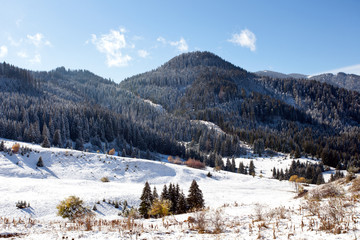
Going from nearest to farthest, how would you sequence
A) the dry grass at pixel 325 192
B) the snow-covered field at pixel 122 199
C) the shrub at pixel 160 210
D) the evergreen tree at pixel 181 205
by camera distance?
the snow-covered field at pixel 122 199
the dry grass at pixel 325 192
the shrub at pixel 160 210
the evergreen tree at pixel 181 205

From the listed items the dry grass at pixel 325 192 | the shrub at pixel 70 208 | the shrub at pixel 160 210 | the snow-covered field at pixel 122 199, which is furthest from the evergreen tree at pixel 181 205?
the dry grass at pixel 325 192

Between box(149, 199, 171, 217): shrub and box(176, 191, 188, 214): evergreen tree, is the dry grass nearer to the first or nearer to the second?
box(149, 199, 171, 217): shrub

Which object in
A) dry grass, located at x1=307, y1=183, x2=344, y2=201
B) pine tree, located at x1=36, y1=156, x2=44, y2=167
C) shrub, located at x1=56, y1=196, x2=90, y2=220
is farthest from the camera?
pine tree, located at x1=36, y1=156, x2=44, y2=167

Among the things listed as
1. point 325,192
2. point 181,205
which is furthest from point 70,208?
point 325,192

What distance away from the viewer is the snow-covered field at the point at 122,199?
8430mm

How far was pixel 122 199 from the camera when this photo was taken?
94.6 feet

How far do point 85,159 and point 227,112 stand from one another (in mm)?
163339

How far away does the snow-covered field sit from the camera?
8.43 metres

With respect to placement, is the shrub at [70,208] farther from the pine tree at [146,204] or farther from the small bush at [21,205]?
the pine tree at [146,204]

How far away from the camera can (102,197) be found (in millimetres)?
27906

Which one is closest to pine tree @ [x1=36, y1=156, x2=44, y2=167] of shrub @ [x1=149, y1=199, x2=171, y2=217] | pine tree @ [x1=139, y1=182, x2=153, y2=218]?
pine tree @ [x1=139, y1=182, x2=153, y2=218]

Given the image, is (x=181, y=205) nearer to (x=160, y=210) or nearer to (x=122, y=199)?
(x=160, y=210)

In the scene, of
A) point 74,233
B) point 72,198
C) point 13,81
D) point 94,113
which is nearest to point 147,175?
point 72,198

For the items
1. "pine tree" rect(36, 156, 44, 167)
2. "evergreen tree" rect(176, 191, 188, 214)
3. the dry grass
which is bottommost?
"evergreen tree" rect(176, 191, 188, 214)
